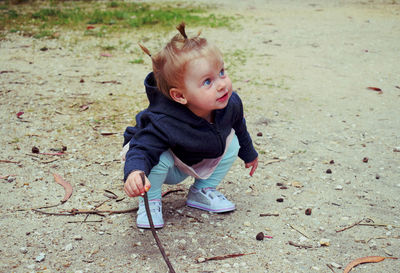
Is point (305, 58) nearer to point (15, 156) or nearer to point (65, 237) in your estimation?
point (15, 156)

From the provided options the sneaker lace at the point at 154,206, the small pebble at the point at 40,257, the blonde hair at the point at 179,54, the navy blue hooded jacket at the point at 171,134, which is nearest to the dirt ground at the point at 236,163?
the small pebble at the point at 40,257

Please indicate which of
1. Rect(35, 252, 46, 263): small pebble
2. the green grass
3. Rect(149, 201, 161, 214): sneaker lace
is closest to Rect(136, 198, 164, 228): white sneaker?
Rect(149, 201, 161, 214): sneaker lace

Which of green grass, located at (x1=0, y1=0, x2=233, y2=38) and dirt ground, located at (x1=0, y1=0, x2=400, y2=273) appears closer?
dirt ground, located at (x1=0, y1=0, x2=400, y2=273)

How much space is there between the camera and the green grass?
7.29 meters

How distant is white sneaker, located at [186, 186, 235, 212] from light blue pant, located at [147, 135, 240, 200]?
0.13ft

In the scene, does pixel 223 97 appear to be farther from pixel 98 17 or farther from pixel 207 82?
pixel 98 17

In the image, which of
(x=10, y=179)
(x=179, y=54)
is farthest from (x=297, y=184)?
(x=10, y=179)

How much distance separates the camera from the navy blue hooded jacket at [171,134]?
7.75 feet

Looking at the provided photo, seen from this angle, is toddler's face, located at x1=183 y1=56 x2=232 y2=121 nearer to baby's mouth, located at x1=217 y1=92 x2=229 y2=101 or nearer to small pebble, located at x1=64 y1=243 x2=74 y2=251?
baby's mouth, located at x1=217 y1=92 x2=229 y2=101

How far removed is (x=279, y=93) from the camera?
476 centimetres

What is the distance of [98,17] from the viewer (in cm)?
800

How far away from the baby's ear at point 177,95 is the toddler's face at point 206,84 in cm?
2

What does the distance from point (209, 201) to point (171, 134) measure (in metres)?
0.60

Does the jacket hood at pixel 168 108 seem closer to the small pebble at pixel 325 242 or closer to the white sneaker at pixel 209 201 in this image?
the white sneaker at pixel 209 201
